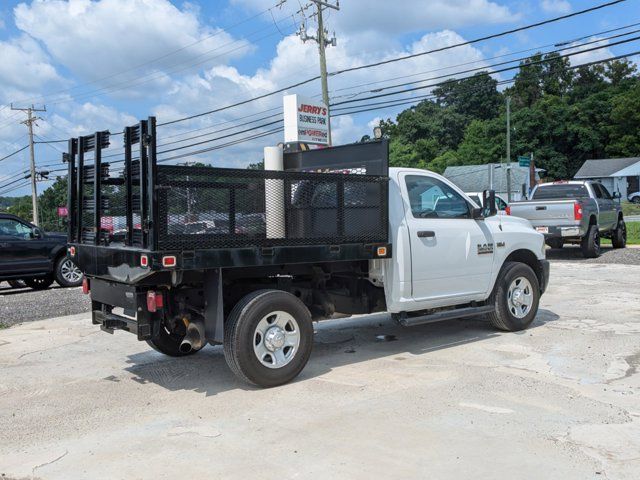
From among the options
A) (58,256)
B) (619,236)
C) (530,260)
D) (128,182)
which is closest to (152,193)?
(128,182)

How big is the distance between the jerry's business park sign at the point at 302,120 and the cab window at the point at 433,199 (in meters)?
9.17

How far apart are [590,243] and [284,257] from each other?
1268 cm

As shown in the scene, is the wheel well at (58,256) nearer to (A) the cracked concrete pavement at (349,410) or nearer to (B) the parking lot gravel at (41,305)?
(B) the parking lot gravel at (41,305)

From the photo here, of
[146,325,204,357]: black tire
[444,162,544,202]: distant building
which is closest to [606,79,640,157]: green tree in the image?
[444,162,544,202]: distant building

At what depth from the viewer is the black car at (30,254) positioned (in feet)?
43.4

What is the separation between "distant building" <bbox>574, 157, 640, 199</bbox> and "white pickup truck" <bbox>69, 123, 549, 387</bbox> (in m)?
58.8

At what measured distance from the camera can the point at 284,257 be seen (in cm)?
566

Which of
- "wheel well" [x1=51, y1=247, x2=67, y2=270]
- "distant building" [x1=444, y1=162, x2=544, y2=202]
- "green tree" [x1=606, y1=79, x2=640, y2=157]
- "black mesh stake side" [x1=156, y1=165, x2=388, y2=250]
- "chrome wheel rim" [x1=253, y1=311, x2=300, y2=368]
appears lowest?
"chrome wheel rim" [x1=253, y1=311, x2=300, y2=368]

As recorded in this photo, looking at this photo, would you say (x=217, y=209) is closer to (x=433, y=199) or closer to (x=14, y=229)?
(x=433, y=199)

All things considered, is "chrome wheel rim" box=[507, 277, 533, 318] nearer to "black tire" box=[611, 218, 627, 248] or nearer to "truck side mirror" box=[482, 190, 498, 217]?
"truck side mirror" box=[482, 190, 498, 217]

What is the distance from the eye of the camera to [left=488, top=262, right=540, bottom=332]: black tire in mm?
7590

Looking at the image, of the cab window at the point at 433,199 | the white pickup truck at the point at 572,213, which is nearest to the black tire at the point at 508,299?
the cab window at the point at 433,199

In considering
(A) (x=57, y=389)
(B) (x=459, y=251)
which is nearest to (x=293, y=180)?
(B) (x=459, y=251)

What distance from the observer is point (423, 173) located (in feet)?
23.2
